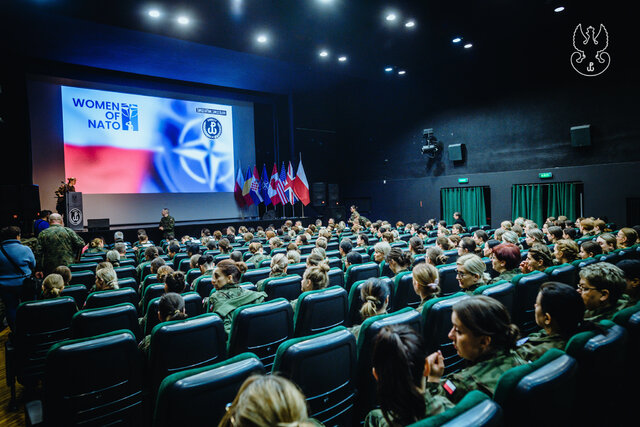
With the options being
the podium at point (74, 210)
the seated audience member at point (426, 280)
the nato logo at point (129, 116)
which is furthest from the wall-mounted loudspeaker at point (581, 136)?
the podium at point (74, 210)

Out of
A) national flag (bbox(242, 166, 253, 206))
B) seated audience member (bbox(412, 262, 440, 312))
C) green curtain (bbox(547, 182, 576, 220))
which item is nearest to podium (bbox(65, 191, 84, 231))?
national flag (bbox(242, 166, 253, 206))

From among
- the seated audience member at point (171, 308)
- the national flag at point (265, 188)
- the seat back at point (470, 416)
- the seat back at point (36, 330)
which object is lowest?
the seat back at point (36, 330)

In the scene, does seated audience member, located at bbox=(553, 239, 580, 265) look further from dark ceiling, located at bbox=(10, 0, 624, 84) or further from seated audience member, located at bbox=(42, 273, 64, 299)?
dark ceiling, located at bbox=(10, 0, 624, 84)

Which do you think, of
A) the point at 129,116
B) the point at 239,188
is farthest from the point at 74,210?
the point at 239,188

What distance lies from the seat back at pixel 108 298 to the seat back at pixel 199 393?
2.24 m

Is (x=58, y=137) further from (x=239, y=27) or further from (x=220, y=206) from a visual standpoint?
(x=239, y=27)

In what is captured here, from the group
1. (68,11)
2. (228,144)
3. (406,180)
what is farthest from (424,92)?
(68,11)

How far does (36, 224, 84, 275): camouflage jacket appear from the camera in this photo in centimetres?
555

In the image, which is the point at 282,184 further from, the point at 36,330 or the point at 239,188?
the point at 36,330

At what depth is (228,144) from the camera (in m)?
14.6

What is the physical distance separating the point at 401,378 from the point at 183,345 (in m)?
1.44

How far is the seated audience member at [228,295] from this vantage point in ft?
9.73

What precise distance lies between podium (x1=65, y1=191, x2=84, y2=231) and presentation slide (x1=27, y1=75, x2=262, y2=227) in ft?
4.24

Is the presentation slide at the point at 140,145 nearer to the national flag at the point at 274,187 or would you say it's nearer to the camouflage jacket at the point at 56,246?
the national flag at the point at 274,187
